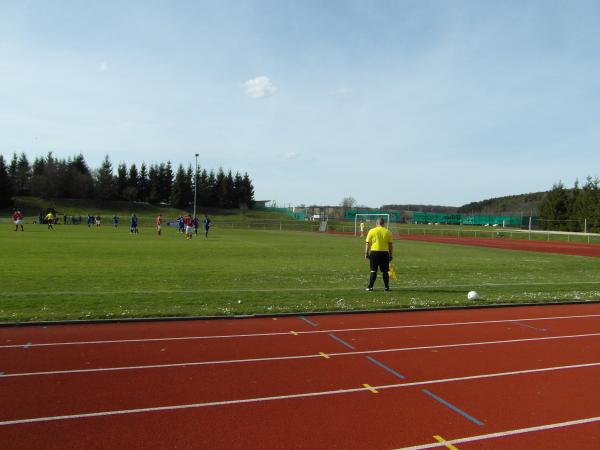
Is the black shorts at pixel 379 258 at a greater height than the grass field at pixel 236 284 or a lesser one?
greater

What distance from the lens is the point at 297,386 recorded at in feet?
16.9

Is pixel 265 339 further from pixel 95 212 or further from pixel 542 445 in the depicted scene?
pixel 95 212

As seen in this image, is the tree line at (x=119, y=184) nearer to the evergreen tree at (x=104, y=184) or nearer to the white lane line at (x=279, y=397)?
the evergreen tree at (x=104, y=184)

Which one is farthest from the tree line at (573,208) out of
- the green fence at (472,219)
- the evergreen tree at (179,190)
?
the evergreen tree at (179,190)

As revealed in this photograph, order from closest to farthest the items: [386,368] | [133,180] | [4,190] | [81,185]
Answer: [386,368] → [4,190] → [81,185] → [133,180]

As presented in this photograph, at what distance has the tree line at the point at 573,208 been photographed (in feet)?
186

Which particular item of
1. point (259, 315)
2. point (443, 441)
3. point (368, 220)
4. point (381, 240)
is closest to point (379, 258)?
point (381, 240)

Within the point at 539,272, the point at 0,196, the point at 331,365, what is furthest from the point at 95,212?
the point at 331,365

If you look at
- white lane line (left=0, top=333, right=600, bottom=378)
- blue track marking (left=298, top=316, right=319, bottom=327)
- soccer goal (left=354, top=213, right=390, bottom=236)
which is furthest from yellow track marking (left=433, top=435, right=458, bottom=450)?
soccer goal (left=354, top=213, right=390, bottom=236)

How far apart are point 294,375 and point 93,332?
12.0ft

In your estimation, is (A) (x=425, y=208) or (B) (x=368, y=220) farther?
(A) (x=425, y=208)

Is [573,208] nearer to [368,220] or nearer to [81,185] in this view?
[368,220]

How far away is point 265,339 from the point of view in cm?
710

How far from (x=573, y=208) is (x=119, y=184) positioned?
3512 inches
